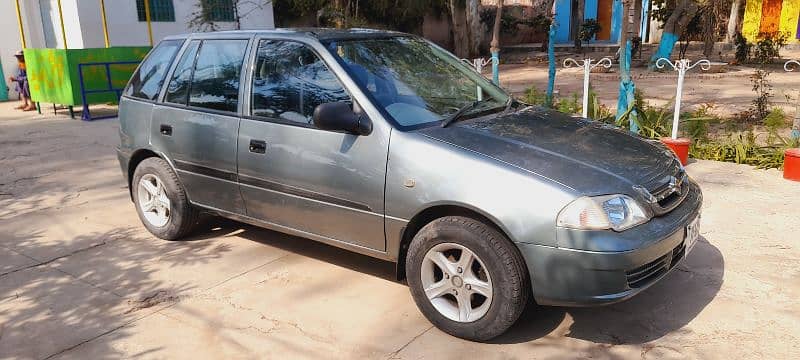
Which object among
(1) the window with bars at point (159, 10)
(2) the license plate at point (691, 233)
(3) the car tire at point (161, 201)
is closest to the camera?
(2) the license plate at point (691, 233)

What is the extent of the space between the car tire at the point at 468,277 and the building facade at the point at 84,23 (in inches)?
461

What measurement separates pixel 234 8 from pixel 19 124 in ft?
22.1

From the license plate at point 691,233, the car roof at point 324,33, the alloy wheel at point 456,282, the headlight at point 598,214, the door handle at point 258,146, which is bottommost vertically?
the alloy wheel at point 456,282

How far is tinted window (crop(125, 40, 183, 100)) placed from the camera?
4.80m

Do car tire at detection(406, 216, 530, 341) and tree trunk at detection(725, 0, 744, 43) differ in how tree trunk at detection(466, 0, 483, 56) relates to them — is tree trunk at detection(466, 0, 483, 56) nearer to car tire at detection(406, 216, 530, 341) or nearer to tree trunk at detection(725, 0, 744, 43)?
tree trunk at detection(725, 0, 744, 43)

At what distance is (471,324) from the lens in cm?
325

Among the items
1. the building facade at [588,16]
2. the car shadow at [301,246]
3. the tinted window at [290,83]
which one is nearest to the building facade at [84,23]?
the car shadow at [301,246]

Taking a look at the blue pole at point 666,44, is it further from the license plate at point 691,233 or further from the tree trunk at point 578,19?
the license plate at point 691,233

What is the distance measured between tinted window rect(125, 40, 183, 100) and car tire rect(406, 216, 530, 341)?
2.67 meters

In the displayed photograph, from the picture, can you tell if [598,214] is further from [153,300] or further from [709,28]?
[709,28]

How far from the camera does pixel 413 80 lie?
3.91 metres

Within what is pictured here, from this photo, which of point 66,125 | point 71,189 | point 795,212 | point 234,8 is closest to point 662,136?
point 795,212

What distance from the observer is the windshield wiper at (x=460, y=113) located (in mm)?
3582

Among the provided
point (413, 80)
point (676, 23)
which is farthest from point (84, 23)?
point (676, 23)
